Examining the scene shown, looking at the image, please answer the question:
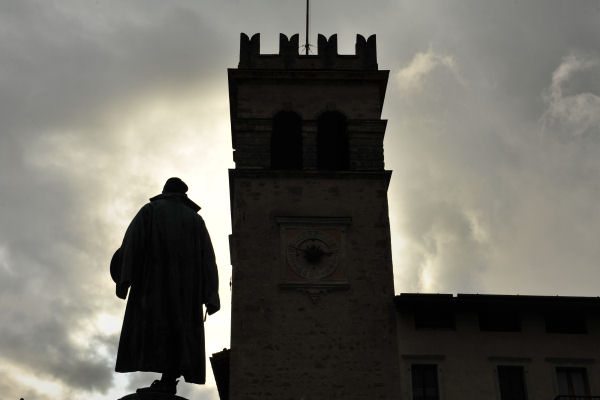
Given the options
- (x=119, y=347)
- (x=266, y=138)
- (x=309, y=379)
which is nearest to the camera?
(x=119, y=347)

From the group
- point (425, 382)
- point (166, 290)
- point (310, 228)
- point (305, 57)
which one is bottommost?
point (166, 290)

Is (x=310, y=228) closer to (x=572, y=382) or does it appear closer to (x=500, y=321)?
(x=500, y=321)

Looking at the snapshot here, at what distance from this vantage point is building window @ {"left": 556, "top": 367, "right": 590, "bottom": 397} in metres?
24.6

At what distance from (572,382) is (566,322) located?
1.67m

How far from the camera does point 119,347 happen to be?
7.17 metres

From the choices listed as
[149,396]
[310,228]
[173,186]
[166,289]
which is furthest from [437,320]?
[149,396]

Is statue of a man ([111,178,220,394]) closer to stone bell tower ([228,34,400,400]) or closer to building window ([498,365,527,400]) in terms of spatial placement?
stone bell tower ([228,34,400,400])

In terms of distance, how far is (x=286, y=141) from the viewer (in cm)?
2925

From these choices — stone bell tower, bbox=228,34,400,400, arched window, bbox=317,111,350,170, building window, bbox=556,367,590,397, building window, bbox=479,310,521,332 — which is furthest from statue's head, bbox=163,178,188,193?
arched window, bbox=317,111,350,170

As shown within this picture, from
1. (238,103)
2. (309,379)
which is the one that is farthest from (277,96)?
(309,379)

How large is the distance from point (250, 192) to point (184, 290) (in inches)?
800

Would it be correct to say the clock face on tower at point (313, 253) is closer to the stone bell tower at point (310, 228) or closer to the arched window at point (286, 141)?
the stone bell tower at point (310, 228)

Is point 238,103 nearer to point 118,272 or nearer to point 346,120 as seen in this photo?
point 346,120

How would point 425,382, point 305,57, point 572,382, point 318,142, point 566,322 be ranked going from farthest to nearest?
point 305,57, point 318,142, point 566,322, point 572,382, point 425,382
